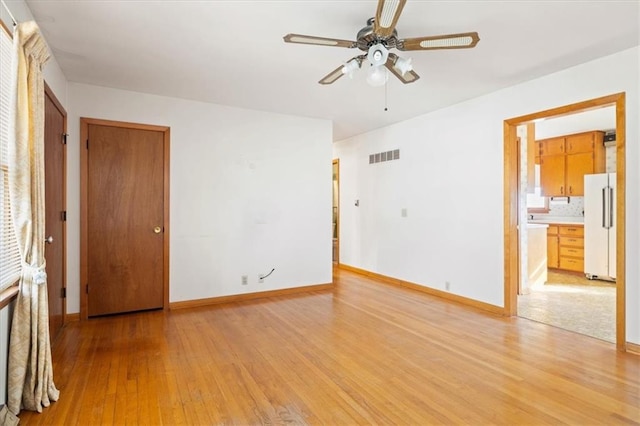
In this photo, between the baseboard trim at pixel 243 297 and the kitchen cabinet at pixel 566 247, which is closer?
the baseboard trim at pixel 243 297

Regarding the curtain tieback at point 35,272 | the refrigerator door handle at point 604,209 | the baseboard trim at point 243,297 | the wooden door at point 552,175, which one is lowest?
the baseboard trim at point 243,297

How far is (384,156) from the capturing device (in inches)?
230

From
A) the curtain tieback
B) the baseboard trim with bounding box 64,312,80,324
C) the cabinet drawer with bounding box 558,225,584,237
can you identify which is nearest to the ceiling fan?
the curtain tieback

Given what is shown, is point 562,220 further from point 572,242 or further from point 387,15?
point 387,15

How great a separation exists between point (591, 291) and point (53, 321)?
679 cm

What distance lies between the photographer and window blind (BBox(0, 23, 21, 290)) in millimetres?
2002

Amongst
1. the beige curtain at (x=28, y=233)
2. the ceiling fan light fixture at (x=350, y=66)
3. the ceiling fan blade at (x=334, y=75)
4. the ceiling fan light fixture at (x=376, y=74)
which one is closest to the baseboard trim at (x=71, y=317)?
the beige curtain at (x=28, y=233)

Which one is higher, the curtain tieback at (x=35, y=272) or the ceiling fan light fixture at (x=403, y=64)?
the ceiling fan light fixture at (x=403, y=64)

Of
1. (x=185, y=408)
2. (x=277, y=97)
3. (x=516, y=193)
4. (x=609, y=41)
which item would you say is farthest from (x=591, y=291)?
(x=185, y=408)

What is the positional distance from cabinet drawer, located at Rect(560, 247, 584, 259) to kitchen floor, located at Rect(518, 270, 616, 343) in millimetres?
516

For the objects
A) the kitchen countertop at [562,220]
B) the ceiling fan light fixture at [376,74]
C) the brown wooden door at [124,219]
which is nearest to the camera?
the ceiling fan light fixture at [376,74]

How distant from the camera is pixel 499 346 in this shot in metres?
Result: 3.10

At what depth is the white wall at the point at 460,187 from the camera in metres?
3.01

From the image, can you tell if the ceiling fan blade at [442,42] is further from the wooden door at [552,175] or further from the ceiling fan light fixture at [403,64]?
the wooden door at [552,175]
